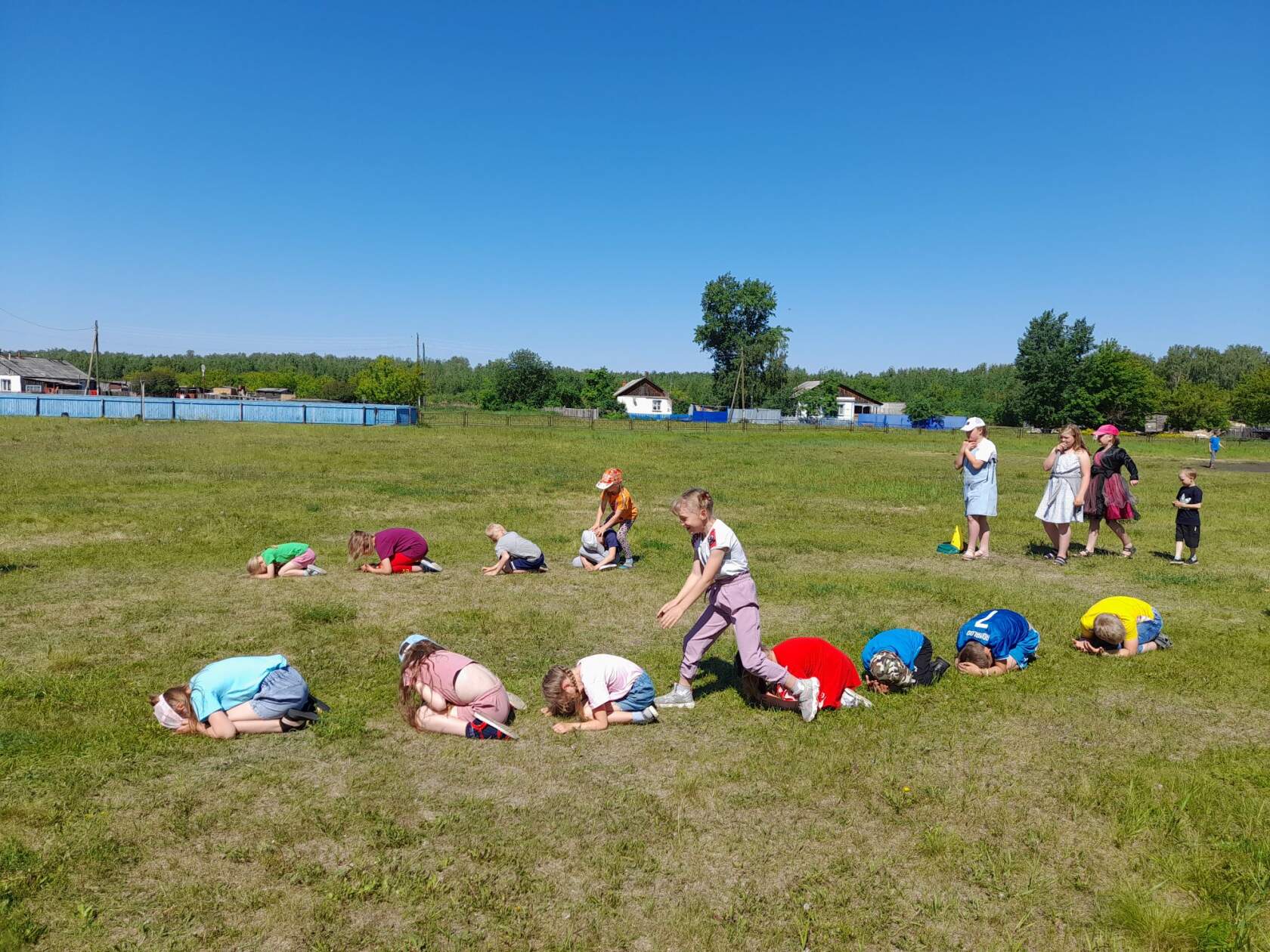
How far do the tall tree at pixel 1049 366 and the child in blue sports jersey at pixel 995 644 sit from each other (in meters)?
95.8

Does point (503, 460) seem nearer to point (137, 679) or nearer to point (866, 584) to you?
point (866, 584)

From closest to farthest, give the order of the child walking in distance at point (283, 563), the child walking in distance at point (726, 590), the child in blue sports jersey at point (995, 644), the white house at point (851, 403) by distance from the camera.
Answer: the child walking in distance at point (726, 590)
the child in blue sports jersey at point (995, 644)
the child walking in distance at point (283, 563)
the white house at point (851, 403)

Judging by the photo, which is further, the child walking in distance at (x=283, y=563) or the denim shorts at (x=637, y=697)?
the child walking in distance at (x=283, y=563)

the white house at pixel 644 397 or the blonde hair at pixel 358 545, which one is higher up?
the white house at pixel 644 397

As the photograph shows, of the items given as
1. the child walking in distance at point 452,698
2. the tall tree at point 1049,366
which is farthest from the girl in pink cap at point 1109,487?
the tall tree at point 1049,366

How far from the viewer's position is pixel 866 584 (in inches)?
429

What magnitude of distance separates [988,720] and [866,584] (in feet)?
15.3

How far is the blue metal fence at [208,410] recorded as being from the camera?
55.5 meters

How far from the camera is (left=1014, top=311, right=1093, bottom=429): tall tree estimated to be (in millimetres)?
93062

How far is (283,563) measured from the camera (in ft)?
35.5

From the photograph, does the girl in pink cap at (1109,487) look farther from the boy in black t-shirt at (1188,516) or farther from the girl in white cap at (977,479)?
the girl in white cap at (977,479)

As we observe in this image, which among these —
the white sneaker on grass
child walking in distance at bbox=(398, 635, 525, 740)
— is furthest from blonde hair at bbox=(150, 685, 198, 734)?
the white sneaker on grass

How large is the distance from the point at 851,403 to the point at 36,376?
10606 cm

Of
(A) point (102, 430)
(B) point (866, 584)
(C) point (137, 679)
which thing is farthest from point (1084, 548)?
(A) point (102, 430)
